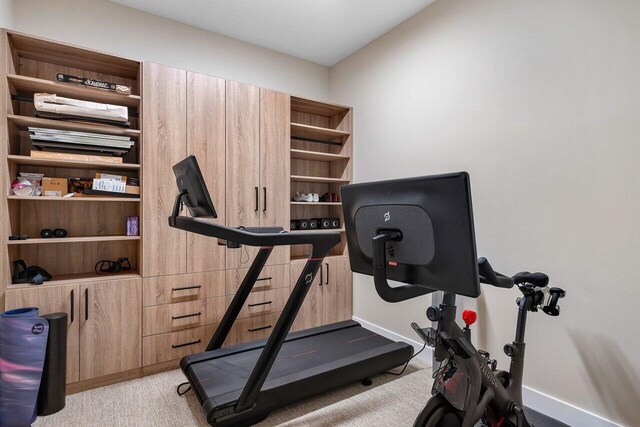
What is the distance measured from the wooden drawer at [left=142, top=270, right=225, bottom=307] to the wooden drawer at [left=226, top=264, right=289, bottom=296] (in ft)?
0.24

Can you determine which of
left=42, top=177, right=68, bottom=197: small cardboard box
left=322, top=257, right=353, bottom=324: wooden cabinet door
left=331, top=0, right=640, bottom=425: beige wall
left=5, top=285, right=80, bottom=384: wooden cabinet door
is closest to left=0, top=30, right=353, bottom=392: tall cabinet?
left=5, top=285, right=80, bottom=384: wooden cabinet door

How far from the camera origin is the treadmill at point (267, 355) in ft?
5.82

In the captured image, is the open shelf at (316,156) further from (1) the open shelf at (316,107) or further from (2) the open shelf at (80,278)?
(2) the open shelf at (80,278)

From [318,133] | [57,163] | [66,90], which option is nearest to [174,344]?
[57,163]

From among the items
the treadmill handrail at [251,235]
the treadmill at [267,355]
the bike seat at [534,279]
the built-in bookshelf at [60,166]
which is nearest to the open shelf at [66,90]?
the built-in bookshelf at [60,166]

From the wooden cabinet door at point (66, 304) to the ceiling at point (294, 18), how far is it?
2.42 meters

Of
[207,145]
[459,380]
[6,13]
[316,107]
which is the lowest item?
[459,380]

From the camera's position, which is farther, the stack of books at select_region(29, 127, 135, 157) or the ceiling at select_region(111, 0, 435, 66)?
the ceiling at select_region(111, 0, 435, 66)

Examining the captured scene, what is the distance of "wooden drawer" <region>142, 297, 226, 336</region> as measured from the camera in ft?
8.33

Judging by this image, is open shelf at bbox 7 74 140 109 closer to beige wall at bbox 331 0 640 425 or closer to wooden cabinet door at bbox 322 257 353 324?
wooden cabinet door at bbox 322 257 353 324

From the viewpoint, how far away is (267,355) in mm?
1913

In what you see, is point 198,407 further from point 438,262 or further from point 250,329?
point 438,262

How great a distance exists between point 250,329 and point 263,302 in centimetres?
27

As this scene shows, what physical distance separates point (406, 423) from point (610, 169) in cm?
190
